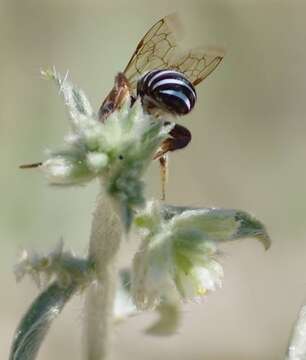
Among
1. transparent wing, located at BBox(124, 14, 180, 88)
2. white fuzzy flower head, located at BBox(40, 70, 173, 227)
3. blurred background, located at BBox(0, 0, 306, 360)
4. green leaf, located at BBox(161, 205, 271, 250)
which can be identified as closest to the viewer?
white fuzzy flower head, located at BBox(40, 70, 173, 227)

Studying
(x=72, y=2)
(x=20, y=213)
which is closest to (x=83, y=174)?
(x=20, y=213)

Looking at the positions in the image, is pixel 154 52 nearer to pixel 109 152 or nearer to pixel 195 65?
pixel 195 65

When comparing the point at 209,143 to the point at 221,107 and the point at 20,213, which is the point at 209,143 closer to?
the point at 221,107

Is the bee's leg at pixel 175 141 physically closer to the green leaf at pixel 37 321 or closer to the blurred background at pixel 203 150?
the green leaf at pixel 37 321

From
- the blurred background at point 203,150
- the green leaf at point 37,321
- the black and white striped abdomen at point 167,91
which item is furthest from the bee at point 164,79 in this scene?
the blurred background at point 203,150

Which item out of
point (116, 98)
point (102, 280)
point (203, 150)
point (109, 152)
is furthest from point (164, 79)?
point (203, 150)

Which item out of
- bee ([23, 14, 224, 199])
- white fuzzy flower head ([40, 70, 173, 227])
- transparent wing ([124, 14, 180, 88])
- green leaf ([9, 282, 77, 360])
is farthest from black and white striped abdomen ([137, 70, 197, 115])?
green leaf ([9, 282, 77, 360])

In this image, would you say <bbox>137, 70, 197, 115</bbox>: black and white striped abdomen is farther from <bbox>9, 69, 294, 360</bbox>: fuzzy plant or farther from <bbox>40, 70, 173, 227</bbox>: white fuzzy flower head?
<bbox>40, 70, 173, 227</bbox>: white fuzzy flower head
